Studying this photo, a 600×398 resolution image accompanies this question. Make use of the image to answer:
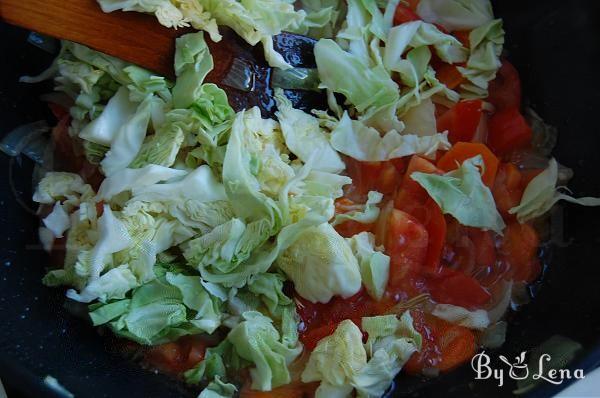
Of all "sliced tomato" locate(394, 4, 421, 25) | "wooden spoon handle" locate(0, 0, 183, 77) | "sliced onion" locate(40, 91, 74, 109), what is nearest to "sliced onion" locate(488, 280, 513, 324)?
"sliced tomato" locate(394, 4, 421, 25)

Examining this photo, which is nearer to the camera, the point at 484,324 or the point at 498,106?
the point at 484,324

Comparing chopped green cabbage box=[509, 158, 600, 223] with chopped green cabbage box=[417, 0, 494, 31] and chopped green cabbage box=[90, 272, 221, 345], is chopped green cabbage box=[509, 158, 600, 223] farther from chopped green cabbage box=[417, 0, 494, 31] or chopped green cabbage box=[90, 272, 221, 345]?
chopped green cabbage box=[90, 272, 221, 345]

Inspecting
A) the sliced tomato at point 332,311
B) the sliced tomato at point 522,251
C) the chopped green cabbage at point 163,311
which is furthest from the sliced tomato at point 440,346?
the chopped green cabbage at point 163,311

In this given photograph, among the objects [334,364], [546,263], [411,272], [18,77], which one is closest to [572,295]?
[546,263]

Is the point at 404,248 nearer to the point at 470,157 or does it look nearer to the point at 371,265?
the point at 371,265

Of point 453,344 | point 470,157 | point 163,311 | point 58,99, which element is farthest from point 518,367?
point 58,99

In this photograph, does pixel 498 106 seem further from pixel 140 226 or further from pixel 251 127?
pixel 140 226

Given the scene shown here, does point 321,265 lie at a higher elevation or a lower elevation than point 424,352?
higher
